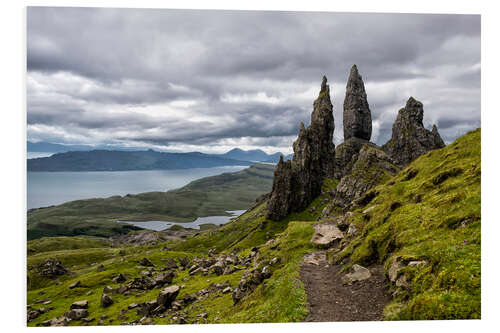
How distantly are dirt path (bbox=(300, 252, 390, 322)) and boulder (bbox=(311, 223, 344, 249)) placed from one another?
9165mm

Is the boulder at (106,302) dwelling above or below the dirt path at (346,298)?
below

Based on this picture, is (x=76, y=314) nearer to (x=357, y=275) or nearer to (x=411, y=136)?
(x=357, y=275)

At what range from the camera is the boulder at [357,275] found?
1647cm

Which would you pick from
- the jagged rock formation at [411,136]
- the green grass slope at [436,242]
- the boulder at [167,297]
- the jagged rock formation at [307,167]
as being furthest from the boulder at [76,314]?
the jagged rock formation at [411,136]

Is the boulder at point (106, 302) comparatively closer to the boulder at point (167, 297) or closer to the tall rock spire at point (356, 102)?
the boulder at point (167, 297)

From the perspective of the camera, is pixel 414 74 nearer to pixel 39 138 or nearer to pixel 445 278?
pixel 445 278

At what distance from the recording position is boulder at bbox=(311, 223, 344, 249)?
28.3 metres

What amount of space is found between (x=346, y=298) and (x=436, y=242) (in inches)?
235

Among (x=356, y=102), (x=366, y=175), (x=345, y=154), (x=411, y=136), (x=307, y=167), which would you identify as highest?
(x=356, y=102)

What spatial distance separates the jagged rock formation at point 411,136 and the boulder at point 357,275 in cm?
15177

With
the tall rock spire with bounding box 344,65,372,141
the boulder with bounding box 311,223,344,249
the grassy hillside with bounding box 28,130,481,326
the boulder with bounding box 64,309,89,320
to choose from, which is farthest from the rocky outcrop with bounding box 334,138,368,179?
the boulder with bounding box 64,309,89,320

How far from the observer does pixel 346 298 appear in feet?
51.6

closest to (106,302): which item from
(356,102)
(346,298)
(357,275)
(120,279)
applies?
(120,279)

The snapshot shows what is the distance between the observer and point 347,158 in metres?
189
